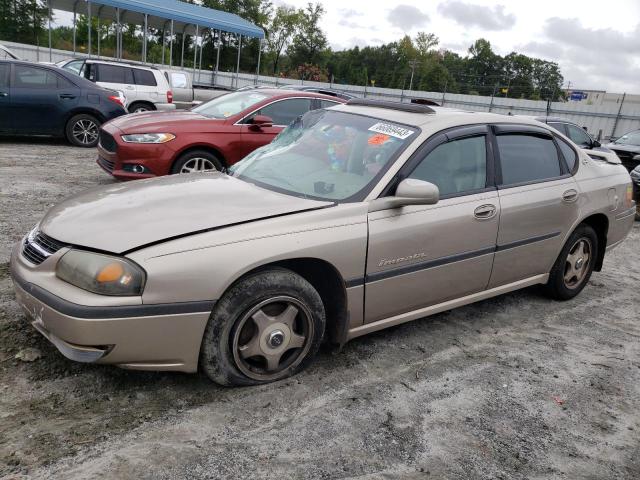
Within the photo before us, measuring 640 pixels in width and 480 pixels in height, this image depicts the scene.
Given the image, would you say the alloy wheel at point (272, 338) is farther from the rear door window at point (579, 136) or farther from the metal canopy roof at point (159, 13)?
the metal canopy roof at point (159, 13)

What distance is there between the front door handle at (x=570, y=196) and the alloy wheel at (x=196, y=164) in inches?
171

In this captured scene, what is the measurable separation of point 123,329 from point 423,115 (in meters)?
2.47

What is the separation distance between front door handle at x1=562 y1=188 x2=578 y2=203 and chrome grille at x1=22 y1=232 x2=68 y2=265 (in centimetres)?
366

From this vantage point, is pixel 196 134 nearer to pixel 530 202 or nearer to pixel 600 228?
pixel 530 202

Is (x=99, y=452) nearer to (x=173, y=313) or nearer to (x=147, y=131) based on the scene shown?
(x=173, y=313)

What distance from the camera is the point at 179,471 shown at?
2.33 m

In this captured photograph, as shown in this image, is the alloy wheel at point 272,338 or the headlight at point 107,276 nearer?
the headlight at point 107,276

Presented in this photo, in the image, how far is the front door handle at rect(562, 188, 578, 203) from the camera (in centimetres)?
439

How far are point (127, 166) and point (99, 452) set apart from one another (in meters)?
4.79

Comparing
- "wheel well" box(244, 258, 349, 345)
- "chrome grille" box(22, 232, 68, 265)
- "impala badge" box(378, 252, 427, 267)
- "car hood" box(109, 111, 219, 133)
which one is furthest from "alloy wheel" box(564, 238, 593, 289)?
"car hood" box(109, 111, 219, 133)

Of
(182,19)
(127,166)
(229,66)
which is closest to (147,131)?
(127,166)

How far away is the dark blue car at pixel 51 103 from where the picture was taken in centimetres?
966

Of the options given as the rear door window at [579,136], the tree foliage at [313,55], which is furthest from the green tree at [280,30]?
the rear door window at [579,136]

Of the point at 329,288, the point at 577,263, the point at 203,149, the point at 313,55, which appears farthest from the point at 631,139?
the point at 313,55
